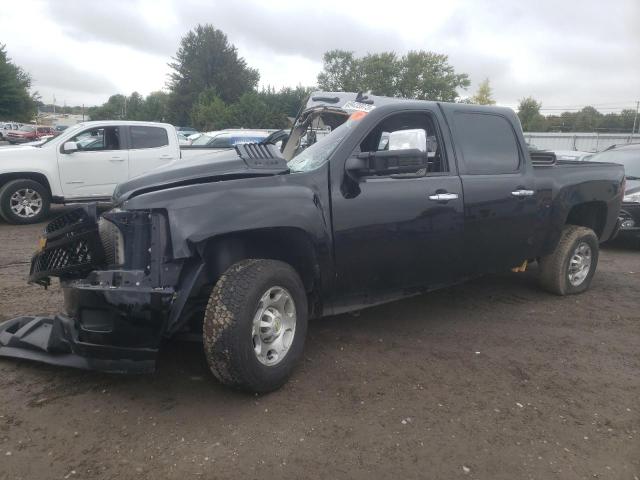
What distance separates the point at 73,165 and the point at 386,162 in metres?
7.78

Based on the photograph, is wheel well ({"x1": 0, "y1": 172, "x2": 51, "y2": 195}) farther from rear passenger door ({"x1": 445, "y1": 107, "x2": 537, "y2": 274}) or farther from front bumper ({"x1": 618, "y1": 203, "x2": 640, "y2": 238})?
front bumper ({"x1": 618, "y1": 203, "x2": 640, "y2": 238})

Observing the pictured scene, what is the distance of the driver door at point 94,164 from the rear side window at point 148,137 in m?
0.26

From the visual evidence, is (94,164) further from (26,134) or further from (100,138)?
(26,134)

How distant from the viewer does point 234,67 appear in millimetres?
65000

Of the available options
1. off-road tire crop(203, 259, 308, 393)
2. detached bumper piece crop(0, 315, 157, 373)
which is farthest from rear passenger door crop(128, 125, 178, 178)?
off-road tire crop(203, 259, 308, 393)

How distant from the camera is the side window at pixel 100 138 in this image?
9.86m

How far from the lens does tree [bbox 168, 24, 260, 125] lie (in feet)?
210

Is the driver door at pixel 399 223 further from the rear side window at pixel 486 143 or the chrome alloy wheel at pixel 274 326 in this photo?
the chrome alloy wheel at pixel 274 326

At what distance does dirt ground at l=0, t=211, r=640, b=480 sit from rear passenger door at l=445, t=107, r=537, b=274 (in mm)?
675

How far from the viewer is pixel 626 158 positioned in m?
9.65

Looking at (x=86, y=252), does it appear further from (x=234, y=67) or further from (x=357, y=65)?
(x=357, y=65)

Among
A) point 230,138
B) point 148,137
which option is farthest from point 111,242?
point 230,138

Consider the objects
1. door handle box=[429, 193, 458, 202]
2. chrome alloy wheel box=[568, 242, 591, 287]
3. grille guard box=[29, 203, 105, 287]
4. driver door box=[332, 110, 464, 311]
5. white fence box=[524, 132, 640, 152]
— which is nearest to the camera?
grille guard box=[29, 203, 105, 287]

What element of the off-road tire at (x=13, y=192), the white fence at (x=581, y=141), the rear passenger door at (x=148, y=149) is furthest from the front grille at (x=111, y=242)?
the white fence at (x=581, y=141)
